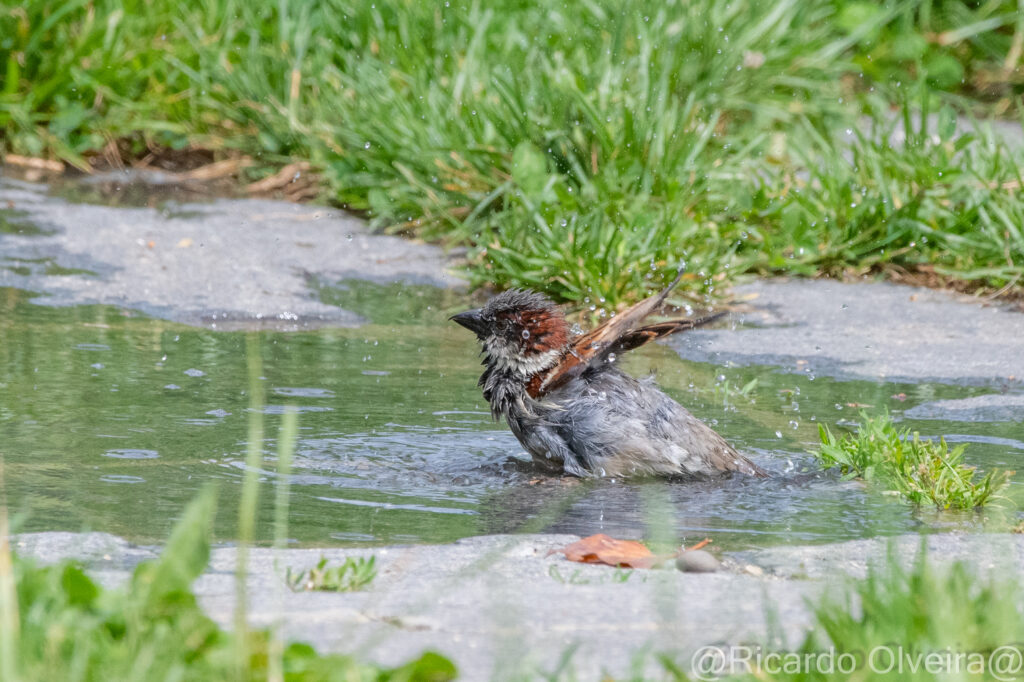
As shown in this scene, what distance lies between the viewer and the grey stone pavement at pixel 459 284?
2.29 m

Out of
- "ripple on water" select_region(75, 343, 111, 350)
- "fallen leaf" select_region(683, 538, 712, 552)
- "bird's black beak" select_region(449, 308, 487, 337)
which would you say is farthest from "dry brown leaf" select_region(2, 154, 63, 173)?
"fallen leaf" select_region(683, 538, 712, 552)

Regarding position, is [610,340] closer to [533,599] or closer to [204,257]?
[533,599]

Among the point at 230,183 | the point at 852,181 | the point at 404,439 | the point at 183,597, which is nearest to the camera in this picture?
the point at 183,597

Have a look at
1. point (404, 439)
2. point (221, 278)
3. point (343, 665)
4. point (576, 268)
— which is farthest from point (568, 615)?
point (221, 278)

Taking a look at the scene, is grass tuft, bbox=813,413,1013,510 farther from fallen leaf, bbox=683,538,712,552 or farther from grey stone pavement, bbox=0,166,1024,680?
fallen leaf, bbox=683,538,712,552

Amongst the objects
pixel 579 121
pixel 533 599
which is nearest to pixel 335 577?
pixel 533 599

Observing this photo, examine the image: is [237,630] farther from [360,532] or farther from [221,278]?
[221,278]

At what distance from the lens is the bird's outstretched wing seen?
172 inches

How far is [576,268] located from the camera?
6.39 meters

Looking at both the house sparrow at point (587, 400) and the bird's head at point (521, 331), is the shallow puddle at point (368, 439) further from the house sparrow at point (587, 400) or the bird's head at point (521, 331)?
the bird's head at point (521, 331)

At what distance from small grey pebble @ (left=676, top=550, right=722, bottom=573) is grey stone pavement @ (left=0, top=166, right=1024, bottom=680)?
0.04m

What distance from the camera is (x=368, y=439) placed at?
450cm

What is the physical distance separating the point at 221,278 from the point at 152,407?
210 cm

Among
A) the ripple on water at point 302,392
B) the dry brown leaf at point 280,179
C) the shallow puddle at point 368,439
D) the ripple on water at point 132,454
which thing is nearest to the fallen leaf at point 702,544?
the shallow puddle at point 368,439
